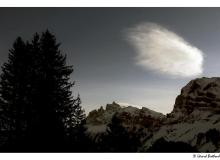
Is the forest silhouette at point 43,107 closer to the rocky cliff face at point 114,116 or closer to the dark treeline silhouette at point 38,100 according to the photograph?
the dark treeline silhouette at point 38,100

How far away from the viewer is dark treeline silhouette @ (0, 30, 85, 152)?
17.8 m

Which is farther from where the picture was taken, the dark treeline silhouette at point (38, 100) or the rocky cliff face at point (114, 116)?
the rocky cliff face at point (114, 116)

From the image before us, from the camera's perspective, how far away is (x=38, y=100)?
760 inches

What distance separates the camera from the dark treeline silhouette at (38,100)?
17844mm

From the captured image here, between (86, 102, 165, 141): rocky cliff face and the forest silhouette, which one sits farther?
(86, 102, 165, 141): rocky cliff face

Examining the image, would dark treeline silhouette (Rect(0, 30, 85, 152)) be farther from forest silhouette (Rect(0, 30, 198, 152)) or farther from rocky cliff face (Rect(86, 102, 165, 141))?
rocky cliff face (Rect(86, 102, 165, 141))

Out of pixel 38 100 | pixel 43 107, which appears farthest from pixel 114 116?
pixel 38 100

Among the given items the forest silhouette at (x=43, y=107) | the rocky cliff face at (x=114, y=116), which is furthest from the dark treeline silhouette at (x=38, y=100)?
the rocky cliff face at (x=114, y=116)

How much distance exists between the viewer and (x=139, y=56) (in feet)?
60.0

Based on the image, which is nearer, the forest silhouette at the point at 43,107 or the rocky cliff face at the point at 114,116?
the forest silhouette at the point at 43,107

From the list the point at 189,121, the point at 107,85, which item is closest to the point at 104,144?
the point at 107,85

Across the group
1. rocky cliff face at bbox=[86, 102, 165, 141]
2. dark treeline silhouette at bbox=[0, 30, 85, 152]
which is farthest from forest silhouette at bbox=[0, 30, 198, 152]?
rocky cliff face at bbox=[86, 102, 165, 141]

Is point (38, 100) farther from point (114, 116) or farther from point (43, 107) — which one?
point (114, 116)

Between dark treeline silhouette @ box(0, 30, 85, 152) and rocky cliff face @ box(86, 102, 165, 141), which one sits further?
rocky cliff face @ box(86, 102, 165, 141)
